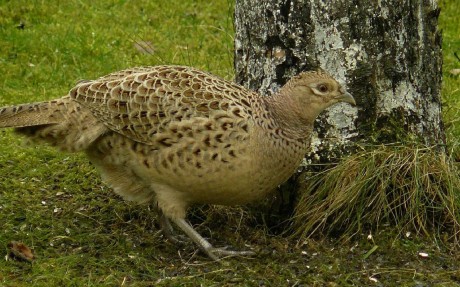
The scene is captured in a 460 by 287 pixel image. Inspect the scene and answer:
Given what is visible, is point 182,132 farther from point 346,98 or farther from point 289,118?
point 346,98

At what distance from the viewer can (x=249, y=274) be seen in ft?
18.3

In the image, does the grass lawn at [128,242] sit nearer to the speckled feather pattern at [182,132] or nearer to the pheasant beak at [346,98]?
the speckled feather pattern at [182,132]

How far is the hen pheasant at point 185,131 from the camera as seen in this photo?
5.57 m

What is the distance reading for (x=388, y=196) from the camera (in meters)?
5.96

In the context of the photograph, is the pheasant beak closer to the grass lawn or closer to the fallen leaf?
the grass lawn

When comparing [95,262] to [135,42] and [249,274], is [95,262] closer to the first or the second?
[249,274]

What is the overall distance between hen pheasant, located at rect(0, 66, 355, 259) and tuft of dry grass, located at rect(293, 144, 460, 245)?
0.36 metres

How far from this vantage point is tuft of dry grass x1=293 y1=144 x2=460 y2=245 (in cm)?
A: 589

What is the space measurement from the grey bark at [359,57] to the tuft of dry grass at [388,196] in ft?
0.66

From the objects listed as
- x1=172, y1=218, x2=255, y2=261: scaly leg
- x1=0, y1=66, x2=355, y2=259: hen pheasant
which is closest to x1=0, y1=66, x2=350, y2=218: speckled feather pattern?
x1=0, y1=66, x2=355, y2=259: hen pheasant

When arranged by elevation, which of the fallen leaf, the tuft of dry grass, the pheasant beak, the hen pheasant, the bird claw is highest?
the pheasant beak

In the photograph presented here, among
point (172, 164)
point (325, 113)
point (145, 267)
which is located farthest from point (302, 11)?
point (145, 267)

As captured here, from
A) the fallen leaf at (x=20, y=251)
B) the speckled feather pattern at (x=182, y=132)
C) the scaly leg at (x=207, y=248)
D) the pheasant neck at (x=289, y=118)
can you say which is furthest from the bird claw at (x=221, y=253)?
the fallen leaf at (x=20, y=251)

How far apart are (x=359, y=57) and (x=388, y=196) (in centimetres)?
83
